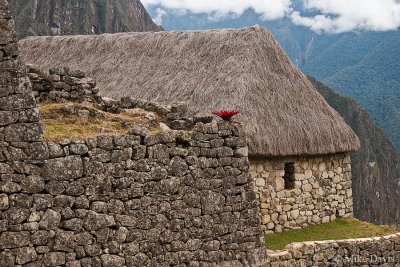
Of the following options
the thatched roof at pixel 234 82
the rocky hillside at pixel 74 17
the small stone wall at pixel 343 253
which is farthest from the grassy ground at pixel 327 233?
the rocky hillside at pixel 74 17

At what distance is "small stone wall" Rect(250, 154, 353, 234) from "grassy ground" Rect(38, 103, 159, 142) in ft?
21.4

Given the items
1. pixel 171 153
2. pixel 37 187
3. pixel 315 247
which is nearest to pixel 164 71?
pixel 315 247

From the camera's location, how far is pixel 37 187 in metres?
7.83

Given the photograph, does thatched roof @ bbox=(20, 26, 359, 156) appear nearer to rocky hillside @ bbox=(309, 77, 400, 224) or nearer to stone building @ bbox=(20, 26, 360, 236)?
stone building @ bbox=(20, 26, 360, 236)

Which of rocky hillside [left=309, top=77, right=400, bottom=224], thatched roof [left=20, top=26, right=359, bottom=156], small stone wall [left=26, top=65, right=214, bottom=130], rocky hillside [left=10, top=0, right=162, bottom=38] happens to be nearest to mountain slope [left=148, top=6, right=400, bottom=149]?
rocky hillside [left=309, top=77, right=400, bottom=224]

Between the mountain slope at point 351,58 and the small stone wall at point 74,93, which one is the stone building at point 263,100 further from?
the mountain slope at point 351,58

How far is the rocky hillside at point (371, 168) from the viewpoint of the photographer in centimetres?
8691

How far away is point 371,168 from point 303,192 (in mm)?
85578

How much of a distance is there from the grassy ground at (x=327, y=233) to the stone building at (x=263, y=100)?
32cm

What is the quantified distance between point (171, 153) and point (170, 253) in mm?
1265

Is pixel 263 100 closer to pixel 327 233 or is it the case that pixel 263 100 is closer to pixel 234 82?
pixel 234 82

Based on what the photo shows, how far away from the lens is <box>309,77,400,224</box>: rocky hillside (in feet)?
285

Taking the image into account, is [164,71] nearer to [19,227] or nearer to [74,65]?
[74,65]

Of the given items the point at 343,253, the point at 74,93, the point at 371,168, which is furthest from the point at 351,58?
the point at 74,93
